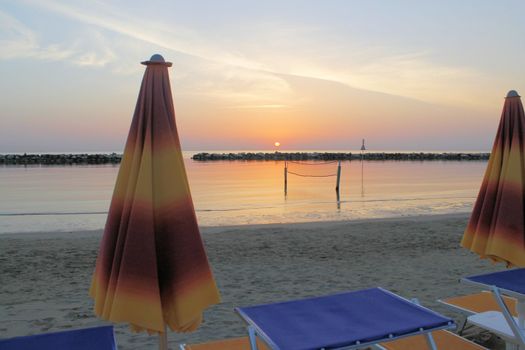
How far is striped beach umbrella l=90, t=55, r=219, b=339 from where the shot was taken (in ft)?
7.38

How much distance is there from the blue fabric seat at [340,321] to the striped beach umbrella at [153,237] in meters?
0.41

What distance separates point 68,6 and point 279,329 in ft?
41.6

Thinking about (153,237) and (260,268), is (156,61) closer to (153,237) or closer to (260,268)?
(153,237)

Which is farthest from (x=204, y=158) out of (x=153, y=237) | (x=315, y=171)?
(x=153, y=237)

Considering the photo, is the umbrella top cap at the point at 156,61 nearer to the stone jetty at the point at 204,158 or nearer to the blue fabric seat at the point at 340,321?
the blue fabric seat at the point at 340,321

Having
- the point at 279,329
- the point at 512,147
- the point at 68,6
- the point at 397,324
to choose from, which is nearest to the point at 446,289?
the point at 512,147

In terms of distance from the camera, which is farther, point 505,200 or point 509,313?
point 505,200

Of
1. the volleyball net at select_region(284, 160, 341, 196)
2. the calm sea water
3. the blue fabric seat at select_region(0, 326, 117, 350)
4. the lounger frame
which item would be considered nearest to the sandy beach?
the blue fabric seat at select_region(0, 326, 117, 350)

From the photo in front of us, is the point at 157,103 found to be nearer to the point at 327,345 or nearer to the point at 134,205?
the point at 134,205

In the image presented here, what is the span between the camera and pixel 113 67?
19.3 metres

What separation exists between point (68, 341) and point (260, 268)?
15.3 ft

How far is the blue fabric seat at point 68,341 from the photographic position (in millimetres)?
2465

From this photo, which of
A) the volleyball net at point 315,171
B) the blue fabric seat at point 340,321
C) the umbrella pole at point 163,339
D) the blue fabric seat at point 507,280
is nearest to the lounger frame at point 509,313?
the blue fabric seat at point 507,280

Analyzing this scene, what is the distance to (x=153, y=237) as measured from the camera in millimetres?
2289
